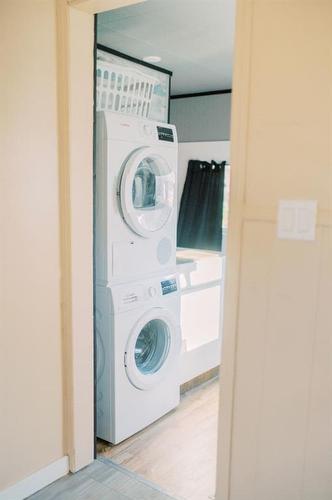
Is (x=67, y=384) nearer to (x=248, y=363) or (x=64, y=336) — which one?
(x=64, y=336)

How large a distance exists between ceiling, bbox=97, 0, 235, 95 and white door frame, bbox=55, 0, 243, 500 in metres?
0.48

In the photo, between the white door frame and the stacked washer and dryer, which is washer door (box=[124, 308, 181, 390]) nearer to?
the stacked washer and dryer

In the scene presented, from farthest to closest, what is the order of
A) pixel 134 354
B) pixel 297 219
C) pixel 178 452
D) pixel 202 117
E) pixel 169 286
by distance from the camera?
1. pixel 202 117
2. pixel 169 286
3. pixel 134 354
4. pixel 178 452
5. pixel 297 219

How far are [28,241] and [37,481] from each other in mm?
1143

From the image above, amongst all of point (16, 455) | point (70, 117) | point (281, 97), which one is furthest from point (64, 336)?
point (281, 97)

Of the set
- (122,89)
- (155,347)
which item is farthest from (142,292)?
(122,89)

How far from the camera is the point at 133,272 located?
2.46m

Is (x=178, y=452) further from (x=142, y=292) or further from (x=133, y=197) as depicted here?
(x=133, y=197)

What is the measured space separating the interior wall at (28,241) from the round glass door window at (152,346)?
0.77 metres

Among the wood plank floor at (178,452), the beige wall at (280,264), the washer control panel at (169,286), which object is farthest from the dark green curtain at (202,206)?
the beige wall at (280,264)

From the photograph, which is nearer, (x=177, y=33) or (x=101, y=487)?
(x=101, y=487)

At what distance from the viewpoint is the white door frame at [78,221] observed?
6.07ft

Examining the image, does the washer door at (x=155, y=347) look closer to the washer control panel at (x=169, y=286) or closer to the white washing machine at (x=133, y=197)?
the washer control panel at (x=169, y=286)

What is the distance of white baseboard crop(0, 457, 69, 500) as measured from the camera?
6.22 feet
